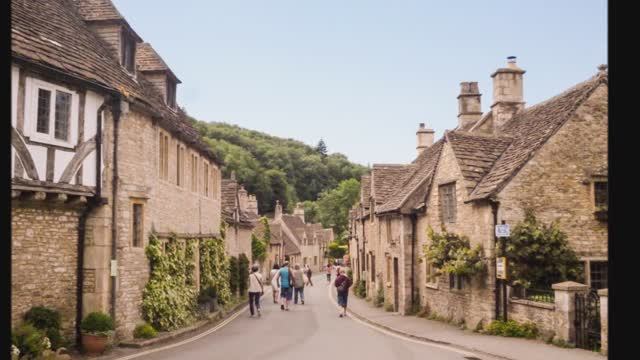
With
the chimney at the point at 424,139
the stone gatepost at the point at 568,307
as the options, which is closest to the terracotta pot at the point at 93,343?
the stone gatepost at the point at 568,307

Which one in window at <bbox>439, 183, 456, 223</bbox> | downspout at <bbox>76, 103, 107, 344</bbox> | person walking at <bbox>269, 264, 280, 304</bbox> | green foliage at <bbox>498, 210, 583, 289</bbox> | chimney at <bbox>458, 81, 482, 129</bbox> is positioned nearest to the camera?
downspout at <bbox>76, 103, 107, 344</bbox>

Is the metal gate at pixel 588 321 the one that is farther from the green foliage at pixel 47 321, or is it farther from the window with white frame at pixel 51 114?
the window with white frame at pixel 51 114

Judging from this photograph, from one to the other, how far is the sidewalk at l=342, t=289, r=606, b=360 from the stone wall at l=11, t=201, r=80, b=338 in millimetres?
9380

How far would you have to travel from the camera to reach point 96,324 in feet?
45.1

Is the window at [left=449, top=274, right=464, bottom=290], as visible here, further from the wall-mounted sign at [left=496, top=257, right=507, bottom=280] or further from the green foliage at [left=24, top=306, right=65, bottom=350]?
the green foliage at [left=24, top=306, right=65, bottom=350]

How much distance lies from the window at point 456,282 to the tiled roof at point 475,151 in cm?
312

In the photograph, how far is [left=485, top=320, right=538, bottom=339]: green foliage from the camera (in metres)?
15.3

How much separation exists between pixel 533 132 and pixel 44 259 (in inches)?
576

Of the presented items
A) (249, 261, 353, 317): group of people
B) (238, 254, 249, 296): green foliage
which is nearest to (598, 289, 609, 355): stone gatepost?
(249, 261, 353, 317): group of people

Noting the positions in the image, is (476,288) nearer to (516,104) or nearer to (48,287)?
(516,104)

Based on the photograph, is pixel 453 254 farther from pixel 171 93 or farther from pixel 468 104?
pixel 468 104

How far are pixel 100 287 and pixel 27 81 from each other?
5.18m
